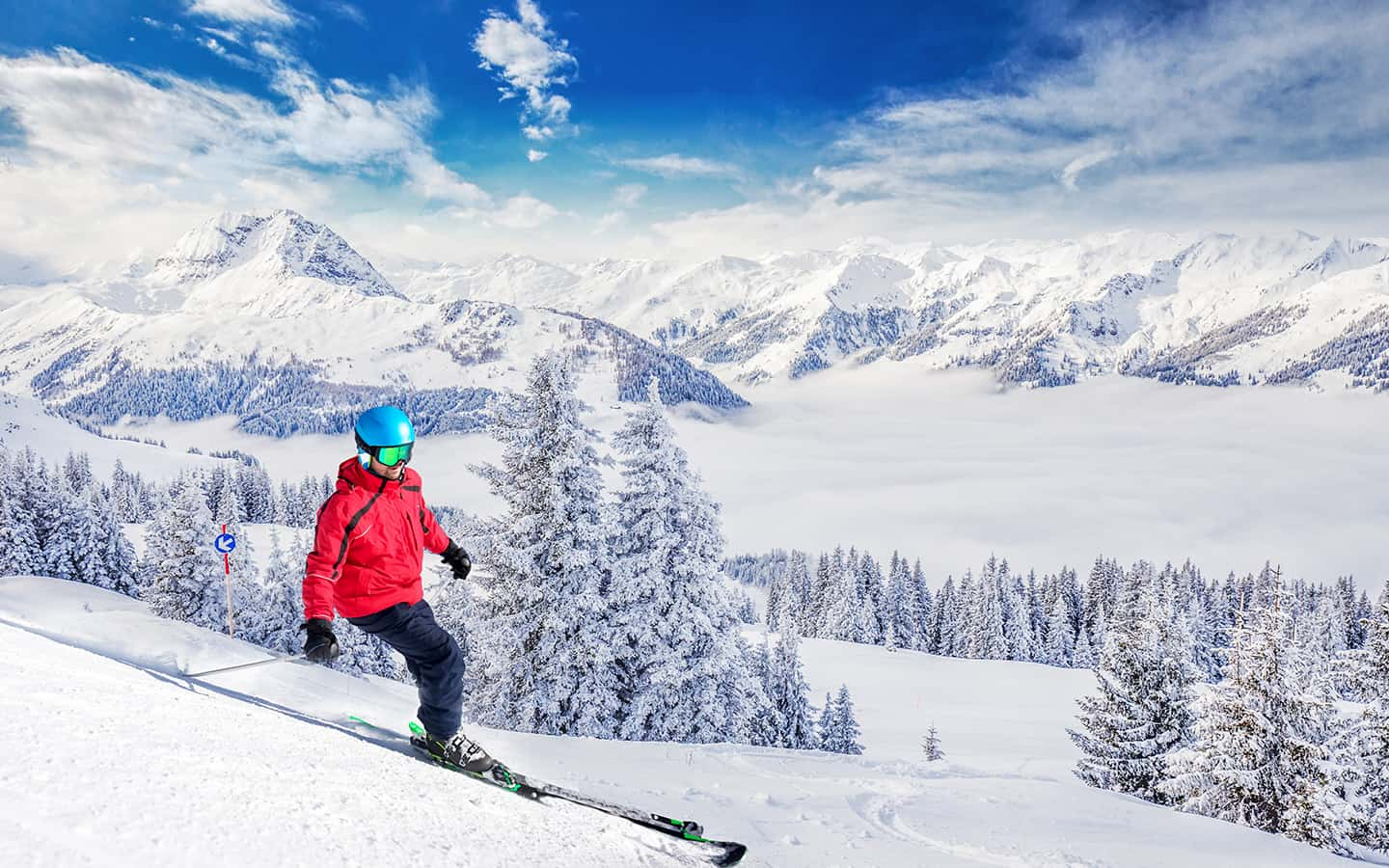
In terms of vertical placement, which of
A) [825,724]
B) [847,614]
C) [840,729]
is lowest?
[840,729]

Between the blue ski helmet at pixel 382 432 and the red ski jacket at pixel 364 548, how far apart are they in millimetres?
154

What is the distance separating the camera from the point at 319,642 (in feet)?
16.1

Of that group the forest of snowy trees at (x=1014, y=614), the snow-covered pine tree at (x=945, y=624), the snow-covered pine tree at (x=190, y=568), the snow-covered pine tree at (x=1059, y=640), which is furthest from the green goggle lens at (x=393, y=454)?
the snow-covered pine tree at (x=1059, y=640)

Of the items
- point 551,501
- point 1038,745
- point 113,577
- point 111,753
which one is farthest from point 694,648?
point 113,577

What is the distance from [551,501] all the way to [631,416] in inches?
155

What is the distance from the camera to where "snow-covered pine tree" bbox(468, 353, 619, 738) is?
18469 mm

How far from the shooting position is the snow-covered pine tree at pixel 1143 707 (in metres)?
21.0

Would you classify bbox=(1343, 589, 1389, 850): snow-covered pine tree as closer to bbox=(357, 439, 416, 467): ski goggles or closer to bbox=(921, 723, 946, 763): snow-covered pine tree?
bbox=(357, 439, 416, 467): ski goggles

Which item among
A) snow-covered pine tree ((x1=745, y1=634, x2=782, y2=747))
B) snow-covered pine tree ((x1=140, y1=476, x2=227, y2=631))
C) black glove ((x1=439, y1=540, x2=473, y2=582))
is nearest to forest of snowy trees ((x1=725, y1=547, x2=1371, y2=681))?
snow-covered pine tree ((x1=745, y1=634, x2=782, y2=747))

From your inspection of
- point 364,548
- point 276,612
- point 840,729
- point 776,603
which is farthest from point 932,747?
point 776,603

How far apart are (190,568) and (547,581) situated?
70.0 ft

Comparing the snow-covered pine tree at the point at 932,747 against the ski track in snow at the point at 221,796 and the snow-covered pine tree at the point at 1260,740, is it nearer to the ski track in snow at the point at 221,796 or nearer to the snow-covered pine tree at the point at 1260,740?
the snow-covered pine tree at the point at 1260,740

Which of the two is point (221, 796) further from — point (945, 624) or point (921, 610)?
point (921, 610)

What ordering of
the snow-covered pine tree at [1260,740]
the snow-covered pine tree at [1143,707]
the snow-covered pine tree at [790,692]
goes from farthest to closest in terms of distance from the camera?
1. the snow-covered pine tree at [790,692]
2. the snow-covered pine tree at [1143,707]
3. the snow-covered pine tree at [1260,740]
